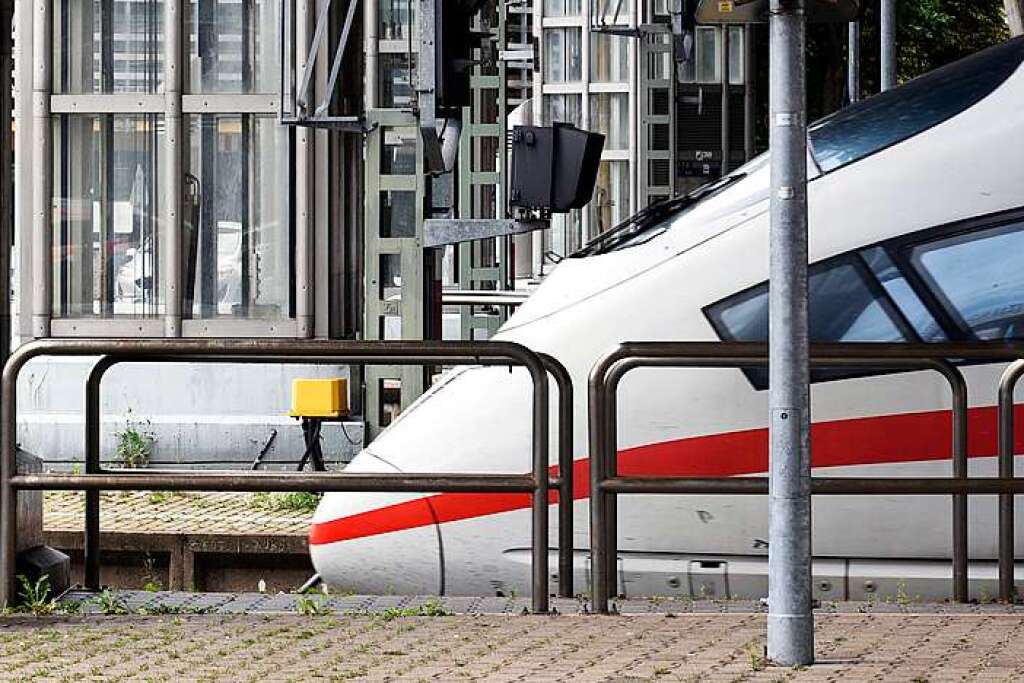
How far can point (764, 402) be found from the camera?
32.7ft

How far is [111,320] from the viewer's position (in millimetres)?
16297

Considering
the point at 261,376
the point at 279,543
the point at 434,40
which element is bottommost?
the point at 279,543

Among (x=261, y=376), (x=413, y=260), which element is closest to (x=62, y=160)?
(x=261, y=376)

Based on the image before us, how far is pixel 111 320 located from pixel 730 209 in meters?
7.15

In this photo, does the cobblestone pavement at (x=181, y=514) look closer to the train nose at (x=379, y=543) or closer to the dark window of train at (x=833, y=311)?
the train nose at (x=379, y=543)

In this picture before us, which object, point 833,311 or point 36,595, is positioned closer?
point 36,595

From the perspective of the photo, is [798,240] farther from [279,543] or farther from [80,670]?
[279,543]

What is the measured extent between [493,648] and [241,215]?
941 cm

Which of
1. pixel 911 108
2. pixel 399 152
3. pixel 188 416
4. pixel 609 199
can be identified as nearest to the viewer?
pixel 911 108

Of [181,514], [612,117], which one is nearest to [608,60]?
[612,117]

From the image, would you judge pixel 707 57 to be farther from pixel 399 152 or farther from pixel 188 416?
pixel 399 152

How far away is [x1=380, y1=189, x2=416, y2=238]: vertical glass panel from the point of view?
47.5 ft

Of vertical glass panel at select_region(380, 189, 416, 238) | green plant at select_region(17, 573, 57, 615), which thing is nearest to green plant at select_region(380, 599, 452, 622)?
green plant at select_region(17, 573, 57, 615)

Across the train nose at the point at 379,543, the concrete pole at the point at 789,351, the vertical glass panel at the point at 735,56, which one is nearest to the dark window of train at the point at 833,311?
the train nose at the point at 379,543
